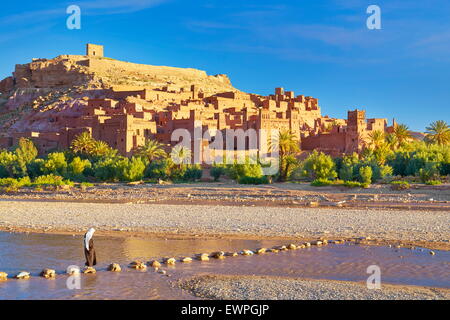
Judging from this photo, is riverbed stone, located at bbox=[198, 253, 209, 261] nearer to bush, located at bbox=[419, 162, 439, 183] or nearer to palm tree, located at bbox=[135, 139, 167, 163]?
bush, located at bbox=[419, 162, 439, 183]

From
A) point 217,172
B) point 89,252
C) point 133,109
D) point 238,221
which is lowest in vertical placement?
point 238,221

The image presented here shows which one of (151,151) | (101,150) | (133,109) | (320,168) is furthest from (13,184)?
(320,168)

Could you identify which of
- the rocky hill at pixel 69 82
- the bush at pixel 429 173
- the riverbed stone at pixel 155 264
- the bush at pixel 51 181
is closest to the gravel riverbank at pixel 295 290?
the riverbed stone at pixel 155 264

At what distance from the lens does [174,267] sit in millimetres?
11430

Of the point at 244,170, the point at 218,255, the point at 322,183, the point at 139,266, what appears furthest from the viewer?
the point at 244,170

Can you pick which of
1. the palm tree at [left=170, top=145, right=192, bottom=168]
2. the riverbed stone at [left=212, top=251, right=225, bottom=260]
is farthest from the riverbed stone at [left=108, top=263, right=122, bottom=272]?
the palm tree at [left=170, top=145, right=192, bottom=168]

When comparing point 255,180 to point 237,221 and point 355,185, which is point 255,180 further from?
point 237,221

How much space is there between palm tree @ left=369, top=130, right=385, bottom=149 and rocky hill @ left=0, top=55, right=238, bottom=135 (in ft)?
95.2

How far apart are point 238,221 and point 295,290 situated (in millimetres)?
9621

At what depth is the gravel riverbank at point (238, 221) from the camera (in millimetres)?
16109

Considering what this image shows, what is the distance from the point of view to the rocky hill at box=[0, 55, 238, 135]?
210 feet

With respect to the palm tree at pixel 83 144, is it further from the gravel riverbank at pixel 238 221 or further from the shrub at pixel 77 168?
the gravel riverbank at pixel 238 221

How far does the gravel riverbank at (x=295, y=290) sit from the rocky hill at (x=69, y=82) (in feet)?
176

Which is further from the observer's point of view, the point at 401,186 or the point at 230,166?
the point at 230,166
